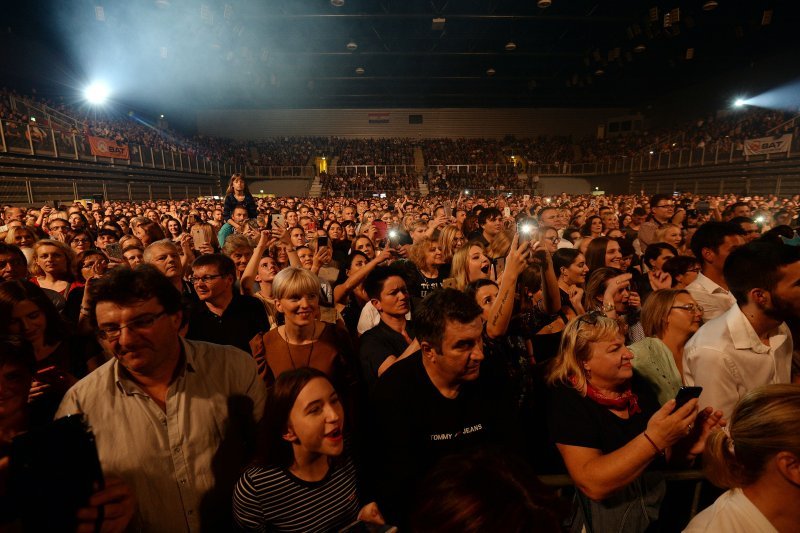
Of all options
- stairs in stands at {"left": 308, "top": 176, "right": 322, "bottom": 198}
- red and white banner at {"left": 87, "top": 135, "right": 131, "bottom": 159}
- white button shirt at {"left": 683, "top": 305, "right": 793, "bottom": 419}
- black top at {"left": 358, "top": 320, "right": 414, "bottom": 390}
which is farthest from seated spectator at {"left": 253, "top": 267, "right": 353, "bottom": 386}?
stairs in stands at {"left": 308, "top": 176, "right": 322, "bottom": 198}

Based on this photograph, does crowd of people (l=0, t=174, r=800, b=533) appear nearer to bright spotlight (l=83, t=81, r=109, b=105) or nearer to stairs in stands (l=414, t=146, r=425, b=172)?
bright spotlight (l=83, t=81, r=109, b=105)

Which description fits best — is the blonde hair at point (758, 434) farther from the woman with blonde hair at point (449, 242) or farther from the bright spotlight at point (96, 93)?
the bright spotlight at point (96, 93)

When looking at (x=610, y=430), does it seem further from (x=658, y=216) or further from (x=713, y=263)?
(x=658, y=216)

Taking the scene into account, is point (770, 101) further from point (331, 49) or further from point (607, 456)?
point (607, 456)

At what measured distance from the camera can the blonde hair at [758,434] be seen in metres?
1.40

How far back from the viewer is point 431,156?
110 feet

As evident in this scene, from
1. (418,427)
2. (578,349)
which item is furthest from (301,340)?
(578,349)

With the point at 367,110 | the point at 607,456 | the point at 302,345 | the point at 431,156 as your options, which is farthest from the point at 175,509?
the point at 367,110

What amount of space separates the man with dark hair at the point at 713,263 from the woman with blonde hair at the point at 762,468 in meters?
2.02

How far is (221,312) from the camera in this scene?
3174 mm

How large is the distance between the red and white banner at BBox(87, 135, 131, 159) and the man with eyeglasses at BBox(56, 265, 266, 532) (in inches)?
726

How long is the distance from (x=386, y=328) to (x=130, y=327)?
61.1 inches

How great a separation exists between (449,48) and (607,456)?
22.3 metres

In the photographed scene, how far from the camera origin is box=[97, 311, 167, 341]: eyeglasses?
5.43 feet
